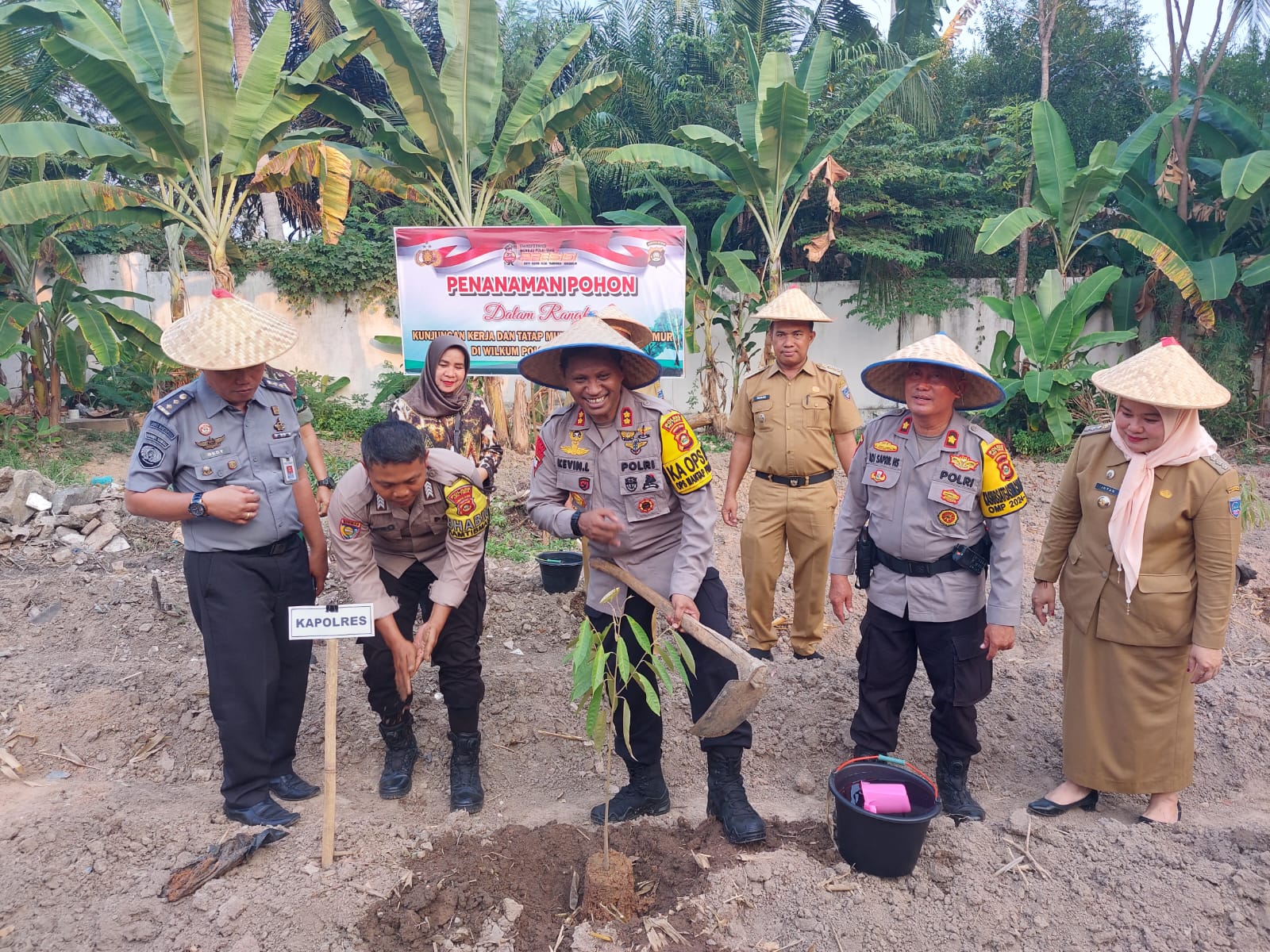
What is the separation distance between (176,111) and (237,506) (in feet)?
15.6

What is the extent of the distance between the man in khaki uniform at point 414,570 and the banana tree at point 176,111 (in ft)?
15.5

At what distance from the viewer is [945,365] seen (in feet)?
9.41

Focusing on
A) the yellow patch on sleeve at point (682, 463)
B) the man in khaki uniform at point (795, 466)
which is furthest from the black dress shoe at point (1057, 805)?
the yellow patch on sleeve at point (682, 463)

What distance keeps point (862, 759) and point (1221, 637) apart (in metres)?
1.26

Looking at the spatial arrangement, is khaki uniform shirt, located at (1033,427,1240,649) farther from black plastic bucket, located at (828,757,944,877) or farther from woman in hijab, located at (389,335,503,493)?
woman in hijab, located at (389,335,503,493)

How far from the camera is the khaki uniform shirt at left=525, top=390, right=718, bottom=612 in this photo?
2881mm

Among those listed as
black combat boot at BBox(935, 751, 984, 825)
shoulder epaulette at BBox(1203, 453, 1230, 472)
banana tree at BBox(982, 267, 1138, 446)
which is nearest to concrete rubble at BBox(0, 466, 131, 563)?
black combat boot at BBox(935, 751, 984, 825)

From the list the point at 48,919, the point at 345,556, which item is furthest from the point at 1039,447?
the point at 48,919

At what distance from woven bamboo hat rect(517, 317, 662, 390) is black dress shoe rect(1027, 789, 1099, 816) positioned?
216 cm

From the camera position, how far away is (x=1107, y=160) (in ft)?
27.6

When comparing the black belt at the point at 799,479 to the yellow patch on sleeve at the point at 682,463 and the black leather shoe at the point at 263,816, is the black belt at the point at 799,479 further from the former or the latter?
the black leather shoe at the point at 263,816

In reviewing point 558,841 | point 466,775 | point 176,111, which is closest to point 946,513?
point 558,841

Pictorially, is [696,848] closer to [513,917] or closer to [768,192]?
[513,917]

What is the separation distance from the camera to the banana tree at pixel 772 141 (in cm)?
750
